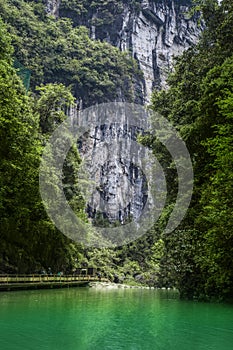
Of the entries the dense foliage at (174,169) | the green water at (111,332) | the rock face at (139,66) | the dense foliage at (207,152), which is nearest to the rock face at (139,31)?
the rock face at (139,66)

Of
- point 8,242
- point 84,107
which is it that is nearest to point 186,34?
point 84,107

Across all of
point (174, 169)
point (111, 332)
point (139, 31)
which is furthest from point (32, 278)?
point (139, 31)

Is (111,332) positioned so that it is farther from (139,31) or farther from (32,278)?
(139,31)

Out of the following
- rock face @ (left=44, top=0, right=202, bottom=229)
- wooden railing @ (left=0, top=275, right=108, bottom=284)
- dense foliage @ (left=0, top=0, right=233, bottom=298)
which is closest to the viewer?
dense foliage @ (left=0, top=0, right=233, bottom=298)

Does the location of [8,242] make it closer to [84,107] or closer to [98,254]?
[98,254]

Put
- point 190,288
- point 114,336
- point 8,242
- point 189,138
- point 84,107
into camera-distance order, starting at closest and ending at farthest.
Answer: point 114,336, point 189,138, point 190,288, point 8,242, point 84,107

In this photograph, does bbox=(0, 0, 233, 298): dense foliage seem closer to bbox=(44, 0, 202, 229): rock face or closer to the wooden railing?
the wooden railing

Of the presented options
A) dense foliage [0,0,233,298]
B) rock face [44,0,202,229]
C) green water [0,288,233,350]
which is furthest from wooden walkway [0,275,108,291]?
rock face [44,0,202,229]

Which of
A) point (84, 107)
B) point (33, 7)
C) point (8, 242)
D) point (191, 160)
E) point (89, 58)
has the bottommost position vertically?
point (8, 242)
